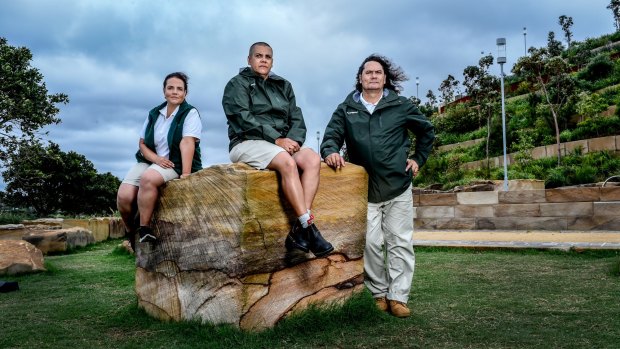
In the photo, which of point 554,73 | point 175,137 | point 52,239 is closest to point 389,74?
point 175,137

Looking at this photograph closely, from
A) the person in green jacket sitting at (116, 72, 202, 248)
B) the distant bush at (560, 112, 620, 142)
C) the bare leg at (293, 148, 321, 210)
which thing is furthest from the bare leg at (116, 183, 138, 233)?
the distant bush at (560, 112, 620, 142)

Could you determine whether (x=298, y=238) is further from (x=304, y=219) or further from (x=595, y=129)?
Result: (x=595, y=129)

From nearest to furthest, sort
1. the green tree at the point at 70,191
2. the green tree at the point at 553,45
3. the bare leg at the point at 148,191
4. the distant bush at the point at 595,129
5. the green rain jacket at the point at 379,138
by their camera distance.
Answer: the bare leg at the point at 148,191
the green rain jacket at the point at 379,138
the distant bush at the point at 595,129
the green tree at the point at 70,191
the green tree at the point at 553,45

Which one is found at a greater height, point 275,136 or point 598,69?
point 598,69

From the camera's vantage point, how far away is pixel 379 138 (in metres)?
3.98

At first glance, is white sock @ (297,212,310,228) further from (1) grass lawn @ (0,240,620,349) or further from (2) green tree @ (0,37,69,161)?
(2) green tree @ (0,37,69,161)

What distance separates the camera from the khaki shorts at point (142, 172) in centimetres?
378

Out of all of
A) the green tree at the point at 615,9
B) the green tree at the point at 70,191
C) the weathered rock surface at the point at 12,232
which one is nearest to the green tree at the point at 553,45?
the green tree at the point at 615,9

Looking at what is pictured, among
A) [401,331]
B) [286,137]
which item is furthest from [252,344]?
[286,137]

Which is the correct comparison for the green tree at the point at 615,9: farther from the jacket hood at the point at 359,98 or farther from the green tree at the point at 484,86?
the jacket hood at the point at 359,98

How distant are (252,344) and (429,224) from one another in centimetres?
1056

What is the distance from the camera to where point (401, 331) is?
11.5 ft

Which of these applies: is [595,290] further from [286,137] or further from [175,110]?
[175,110]

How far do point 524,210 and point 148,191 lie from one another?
31.7 ft
